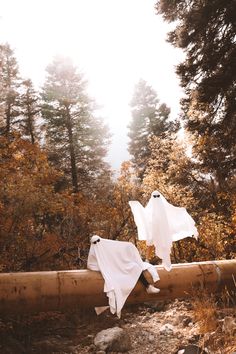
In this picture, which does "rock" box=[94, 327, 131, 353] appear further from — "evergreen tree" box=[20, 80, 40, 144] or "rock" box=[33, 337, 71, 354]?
"evergreen tree" box=[20, 80, 40, 144]

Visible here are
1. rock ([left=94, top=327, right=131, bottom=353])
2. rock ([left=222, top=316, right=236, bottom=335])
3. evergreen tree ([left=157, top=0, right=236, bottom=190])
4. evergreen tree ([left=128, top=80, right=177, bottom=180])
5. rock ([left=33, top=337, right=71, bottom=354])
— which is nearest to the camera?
rock ([left=222, top=316, right=236, bottom=335])

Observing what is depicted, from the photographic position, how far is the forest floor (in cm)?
750

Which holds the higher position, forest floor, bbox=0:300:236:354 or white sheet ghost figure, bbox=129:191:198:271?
white sheet ghost figure, bbox=129:191:198:271

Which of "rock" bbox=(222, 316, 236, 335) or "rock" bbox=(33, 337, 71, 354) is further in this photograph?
"rock" bbox=(33, 337, 71, 354)

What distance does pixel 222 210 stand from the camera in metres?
20.0

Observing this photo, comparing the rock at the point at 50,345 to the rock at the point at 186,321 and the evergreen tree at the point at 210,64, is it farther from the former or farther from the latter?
the evergreen tree at the point at 210,64

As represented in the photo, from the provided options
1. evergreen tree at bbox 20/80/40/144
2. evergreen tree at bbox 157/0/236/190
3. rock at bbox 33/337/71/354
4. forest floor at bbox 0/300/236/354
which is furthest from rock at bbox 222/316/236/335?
evergreen tree at bbox 20/80/40/144

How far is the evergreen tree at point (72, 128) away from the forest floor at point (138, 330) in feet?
50.8

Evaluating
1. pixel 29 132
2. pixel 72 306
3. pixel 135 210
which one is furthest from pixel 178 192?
pixel 29 132

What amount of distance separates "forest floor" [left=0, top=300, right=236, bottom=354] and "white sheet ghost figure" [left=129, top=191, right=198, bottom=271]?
1.48 m

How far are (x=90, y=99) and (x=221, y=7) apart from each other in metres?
17.7

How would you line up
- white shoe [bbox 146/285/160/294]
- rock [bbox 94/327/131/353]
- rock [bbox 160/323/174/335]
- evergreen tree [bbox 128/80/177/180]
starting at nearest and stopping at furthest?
1. rock [bbox 94/327/131/353]
2. white shoe [bbox 146/285/160/294]
3. rock [bbox 160/323/174/335]
4. evergreen tree [bbox 128/80/177/180]

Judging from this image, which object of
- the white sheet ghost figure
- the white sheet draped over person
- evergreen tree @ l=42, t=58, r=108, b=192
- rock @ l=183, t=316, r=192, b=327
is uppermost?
evergreen tree @ l=42, t=58, r=108, b=192

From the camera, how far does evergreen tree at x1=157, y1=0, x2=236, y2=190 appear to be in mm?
12547
